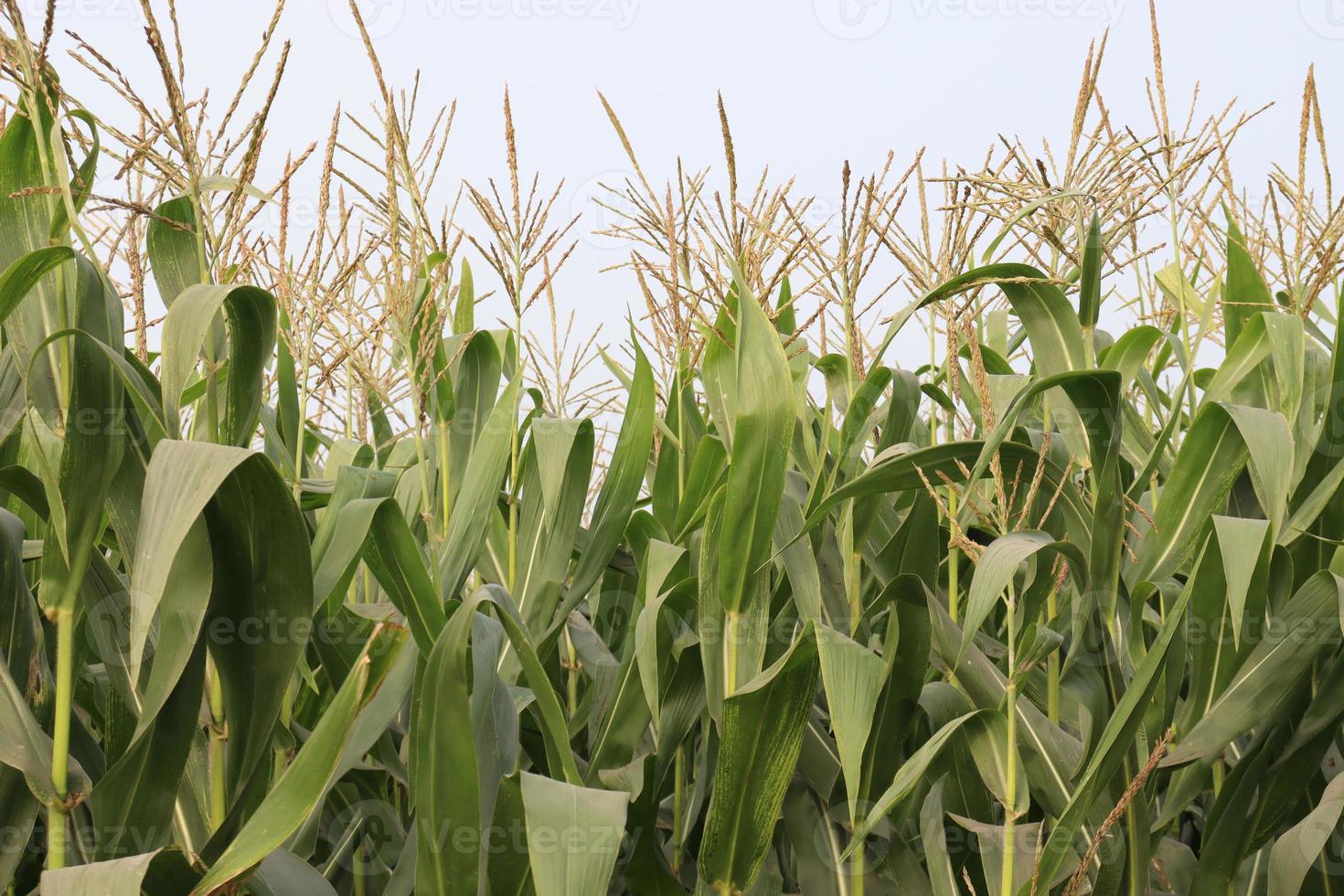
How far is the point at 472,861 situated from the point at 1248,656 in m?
0.91

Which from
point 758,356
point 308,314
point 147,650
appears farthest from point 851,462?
point 147,650

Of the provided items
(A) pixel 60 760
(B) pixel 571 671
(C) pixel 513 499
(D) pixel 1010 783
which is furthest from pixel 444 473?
(D) pixel 1010 783

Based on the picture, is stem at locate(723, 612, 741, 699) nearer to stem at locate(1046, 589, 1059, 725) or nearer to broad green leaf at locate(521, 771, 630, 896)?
broad green leaf at locate(521, 771, 630, 896)

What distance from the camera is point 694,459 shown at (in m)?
1.49

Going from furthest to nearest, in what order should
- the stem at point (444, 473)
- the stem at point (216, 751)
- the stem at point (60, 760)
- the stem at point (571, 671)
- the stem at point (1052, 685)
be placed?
1. the stem at point (571, 671)
2. the stem at point (444, 473)
3. the stem at point (1052, 685)
4. the stem at point (216, 751)
5. the stem at point (60, 760)

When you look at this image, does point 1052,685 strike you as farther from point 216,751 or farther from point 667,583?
point 216,751

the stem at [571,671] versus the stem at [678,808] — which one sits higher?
the stem at [571,671]

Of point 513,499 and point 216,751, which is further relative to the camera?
point 513,499

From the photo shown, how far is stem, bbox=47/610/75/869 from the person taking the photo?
3.27 ft

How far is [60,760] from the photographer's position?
998 millimetres

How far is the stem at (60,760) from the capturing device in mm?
997

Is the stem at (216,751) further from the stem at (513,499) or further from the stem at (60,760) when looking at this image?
the stem at (513,499)

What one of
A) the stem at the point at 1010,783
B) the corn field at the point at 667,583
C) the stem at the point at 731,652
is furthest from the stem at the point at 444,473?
the stem at the point at 1010,783

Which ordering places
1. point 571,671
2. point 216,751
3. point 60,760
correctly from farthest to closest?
point 571,671, point 216,751, point 60,760
